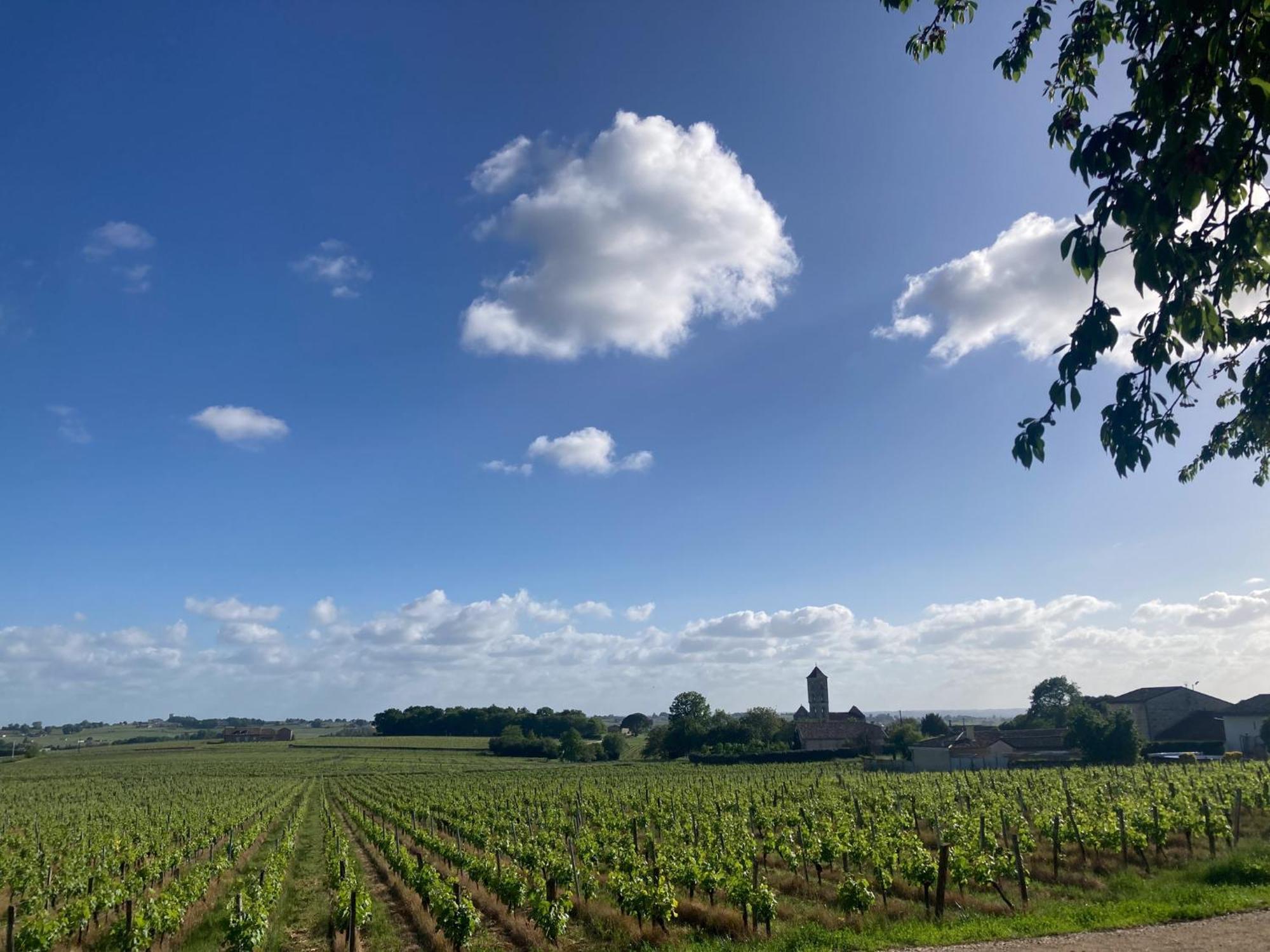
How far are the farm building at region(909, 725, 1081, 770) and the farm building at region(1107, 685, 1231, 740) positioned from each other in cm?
1718

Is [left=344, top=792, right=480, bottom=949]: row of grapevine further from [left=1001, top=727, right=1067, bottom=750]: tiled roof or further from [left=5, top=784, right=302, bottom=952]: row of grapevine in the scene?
[left=1001, top=727, right=1067, bottom=750]: tiled roof

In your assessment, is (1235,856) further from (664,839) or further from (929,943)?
(664,839)

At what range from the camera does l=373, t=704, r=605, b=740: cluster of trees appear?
15062 cm

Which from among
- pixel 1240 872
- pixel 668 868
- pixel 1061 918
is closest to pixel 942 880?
pixel 1061 918

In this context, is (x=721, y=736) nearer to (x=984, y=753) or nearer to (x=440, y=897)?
(x=984, y=753)

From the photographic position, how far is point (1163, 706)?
88.0 m

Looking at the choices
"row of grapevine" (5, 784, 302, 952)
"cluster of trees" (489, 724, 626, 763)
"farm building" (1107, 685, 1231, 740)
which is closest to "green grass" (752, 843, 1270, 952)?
"row of grapevine" (5, 784, 302, 952)

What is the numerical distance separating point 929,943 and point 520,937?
7799 millimetres

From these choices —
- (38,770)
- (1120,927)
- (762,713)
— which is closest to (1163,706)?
(762,713)

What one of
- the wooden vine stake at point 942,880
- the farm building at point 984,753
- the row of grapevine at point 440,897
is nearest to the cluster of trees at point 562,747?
the farm building at point 984,753

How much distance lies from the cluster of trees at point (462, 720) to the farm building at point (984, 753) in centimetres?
8511

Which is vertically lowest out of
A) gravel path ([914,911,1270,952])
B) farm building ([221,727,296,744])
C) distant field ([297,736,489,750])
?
farm building ([221,727,296,744])

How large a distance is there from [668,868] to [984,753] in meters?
58.9

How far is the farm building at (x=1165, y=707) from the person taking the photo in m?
86.8
